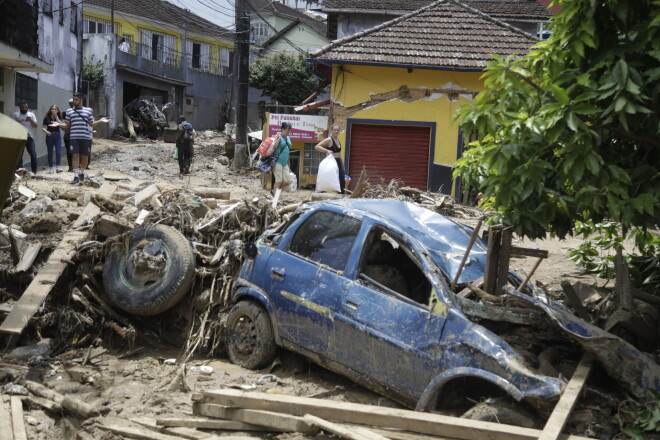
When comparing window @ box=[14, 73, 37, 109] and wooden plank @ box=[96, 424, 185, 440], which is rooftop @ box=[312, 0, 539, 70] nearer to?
window @ box=[14, 73, 37, 109]

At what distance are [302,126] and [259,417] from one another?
1589 cm

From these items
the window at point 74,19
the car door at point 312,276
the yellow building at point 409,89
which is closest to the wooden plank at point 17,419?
the car door at point 312,276

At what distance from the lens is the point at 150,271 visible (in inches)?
306

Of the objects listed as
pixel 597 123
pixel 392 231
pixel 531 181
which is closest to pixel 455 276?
pixel 392 231

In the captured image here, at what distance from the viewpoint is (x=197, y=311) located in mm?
7805

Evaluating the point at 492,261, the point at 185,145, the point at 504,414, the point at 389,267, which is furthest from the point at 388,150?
the point at 504,414

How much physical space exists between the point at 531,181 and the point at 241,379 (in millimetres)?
3262

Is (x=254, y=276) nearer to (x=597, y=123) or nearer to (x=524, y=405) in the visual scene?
(x=524, y=405)

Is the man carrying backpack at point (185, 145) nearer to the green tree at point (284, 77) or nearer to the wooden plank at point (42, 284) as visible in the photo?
the wooden plank at point (42, 284)

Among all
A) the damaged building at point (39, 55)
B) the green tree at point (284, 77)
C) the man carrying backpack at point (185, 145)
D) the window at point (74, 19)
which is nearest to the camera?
the damaged building at point (39, 55)

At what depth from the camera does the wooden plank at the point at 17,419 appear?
5255 mm

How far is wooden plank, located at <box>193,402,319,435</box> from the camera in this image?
194 inches

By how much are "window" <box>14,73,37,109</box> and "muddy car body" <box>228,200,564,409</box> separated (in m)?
16.5

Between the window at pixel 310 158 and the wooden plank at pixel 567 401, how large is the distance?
1669 cm
